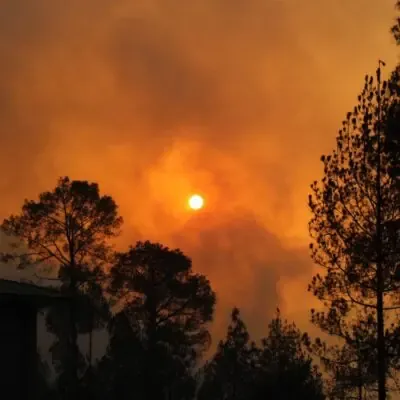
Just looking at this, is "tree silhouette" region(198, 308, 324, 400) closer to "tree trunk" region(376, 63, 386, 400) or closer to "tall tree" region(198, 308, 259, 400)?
"tall tree" region(198, 308, 259, 400)

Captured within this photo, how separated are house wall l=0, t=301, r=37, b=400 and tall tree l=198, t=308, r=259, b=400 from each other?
73.4 ft

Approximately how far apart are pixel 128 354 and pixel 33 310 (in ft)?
60.2

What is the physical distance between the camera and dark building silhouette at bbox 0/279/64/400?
1808 centimetres

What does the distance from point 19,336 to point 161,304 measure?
2022 centimetres

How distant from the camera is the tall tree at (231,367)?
131 ft

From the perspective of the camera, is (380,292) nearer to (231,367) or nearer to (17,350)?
(17,350)

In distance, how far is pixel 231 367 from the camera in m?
40.2

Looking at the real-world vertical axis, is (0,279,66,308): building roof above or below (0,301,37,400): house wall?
above

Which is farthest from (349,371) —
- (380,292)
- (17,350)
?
(17,350)

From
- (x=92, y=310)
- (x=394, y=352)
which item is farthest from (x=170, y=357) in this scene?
(x=394, y=352)

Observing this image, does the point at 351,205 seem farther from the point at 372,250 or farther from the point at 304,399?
the point at 304,399

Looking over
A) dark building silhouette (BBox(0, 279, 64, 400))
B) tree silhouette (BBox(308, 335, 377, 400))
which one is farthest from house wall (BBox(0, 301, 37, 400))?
tree silhouette (BBox(308, 335, 377, 400))

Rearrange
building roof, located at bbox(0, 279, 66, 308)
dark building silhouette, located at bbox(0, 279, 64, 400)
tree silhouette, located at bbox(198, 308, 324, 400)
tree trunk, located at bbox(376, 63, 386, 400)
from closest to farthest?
building roof, located at bbox(0, 279, 66, 308), dark building silhouette, located at bbox(0, 279, 64, 400), tree trunk, located at bbox(376, 63, 386, 400), tree silhouette, located at bbox(198, 308, 324, 400)

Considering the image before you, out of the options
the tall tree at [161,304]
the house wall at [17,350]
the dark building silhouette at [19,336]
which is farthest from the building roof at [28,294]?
the tall tree at [161,304]
